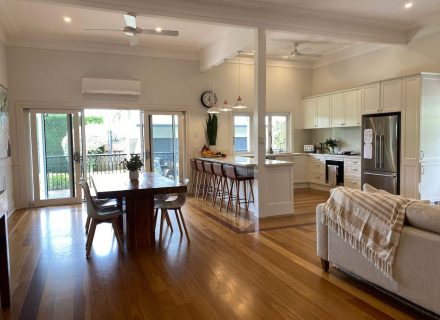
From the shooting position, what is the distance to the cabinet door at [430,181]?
5758mm

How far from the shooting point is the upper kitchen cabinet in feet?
22.8

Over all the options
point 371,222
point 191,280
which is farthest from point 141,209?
point 371,222

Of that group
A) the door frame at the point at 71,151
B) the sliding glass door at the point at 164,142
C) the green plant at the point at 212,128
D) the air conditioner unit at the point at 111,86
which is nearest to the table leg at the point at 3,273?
the door frame at the point at 71,151

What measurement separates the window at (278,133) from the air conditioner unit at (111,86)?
11.4 ft

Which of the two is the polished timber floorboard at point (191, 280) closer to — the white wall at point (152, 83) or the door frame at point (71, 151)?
the door frame at point (71, 151)

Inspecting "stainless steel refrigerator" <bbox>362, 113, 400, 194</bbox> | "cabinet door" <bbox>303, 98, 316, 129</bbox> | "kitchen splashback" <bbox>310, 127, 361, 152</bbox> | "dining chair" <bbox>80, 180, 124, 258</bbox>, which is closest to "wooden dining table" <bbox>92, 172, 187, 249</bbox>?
"dining chair" <bbox>80, 180, 124, 258</bbox>

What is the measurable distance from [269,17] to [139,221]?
362 centimetres

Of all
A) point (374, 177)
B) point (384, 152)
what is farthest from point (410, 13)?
point (374, 177)

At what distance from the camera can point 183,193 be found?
163 inches

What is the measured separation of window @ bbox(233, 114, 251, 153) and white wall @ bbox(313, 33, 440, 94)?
82.5 inches

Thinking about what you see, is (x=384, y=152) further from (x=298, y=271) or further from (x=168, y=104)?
(x=168, y=104)

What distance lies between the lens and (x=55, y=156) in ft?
22.0

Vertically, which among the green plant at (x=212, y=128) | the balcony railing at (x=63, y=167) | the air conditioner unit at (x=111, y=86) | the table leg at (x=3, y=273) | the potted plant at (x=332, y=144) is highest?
the air conditioner unit at (x=111, y=86)

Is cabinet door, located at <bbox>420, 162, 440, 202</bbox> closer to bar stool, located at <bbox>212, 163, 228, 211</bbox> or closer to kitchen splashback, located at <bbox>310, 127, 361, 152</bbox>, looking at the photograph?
kitchen splashback, located at <bbox>310, 127, 361, 152</bbox>
